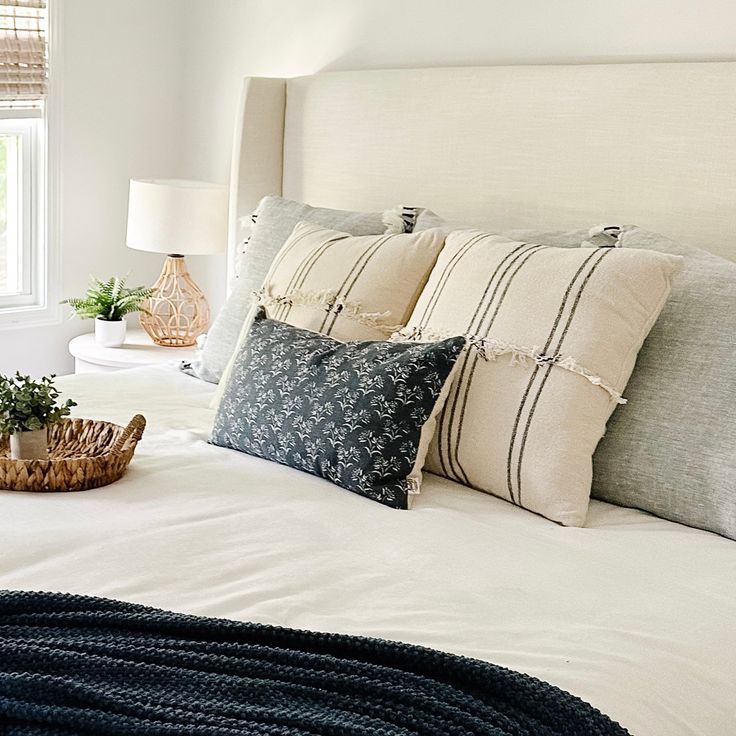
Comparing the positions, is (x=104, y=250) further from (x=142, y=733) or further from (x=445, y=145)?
(x=142, y=733)

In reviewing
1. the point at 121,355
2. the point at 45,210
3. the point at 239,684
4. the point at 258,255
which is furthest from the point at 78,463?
the point at 45,210

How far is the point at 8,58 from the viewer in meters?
3.38

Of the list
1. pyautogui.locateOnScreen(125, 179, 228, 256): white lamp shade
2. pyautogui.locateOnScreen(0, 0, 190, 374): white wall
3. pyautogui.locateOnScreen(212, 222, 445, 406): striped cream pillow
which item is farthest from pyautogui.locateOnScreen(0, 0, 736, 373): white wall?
pyautogui.locateOnScreen(212, 222, 445, 406): striped cream pillow

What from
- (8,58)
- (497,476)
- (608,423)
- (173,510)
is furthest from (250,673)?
(8,58)

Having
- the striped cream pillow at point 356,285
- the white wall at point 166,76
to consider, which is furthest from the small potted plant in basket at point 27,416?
the white wall at point 166,76

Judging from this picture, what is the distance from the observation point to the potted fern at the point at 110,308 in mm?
3449

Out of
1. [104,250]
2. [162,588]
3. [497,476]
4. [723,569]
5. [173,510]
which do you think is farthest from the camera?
[104,250]

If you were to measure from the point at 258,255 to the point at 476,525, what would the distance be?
1194 millimetres

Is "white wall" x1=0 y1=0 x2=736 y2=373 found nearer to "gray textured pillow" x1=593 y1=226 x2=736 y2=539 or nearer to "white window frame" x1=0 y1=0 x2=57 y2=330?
"white window frame" x1=0 y1=0 x2=57 y2=330

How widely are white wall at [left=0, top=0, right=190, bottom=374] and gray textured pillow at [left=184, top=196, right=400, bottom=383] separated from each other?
1.07 m

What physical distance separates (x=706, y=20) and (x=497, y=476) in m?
1.14

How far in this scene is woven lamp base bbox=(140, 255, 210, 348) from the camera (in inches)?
138

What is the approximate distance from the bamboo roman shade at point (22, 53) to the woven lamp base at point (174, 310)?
69 centimetres

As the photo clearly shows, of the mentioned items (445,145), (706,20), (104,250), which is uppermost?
(706,20)
